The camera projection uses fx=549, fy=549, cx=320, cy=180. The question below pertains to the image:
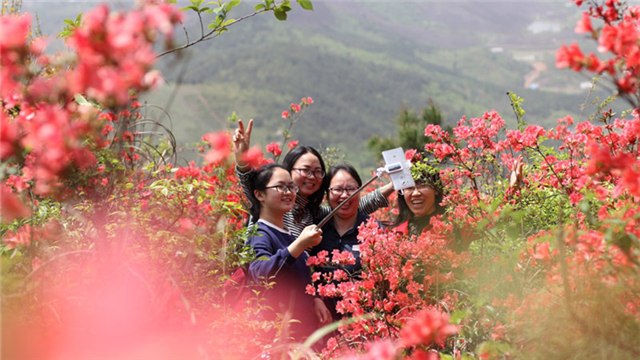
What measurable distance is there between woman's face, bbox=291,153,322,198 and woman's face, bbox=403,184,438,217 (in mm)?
576

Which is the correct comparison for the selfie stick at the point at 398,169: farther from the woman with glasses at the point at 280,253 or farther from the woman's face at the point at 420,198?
the woman's face at the point at 420,198

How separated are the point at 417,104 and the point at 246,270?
98.3 m

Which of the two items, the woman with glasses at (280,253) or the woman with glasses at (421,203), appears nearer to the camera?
the woman with glasses at (280,253)

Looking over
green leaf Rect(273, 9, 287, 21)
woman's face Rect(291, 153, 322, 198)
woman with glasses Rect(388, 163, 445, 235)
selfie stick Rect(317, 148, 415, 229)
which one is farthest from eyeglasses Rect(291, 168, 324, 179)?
green leaf Rect(273, 9, 287, 21)

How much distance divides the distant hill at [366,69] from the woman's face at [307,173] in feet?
159

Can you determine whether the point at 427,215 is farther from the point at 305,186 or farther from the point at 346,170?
the point at 305,186

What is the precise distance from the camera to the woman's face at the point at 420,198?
10.3 ft

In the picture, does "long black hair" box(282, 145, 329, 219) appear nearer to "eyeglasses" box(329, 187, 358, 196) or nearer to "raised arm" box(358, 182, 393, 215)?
"eyeglasses" box(329, 187, 358, 196)

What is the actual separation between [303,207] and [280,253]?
99 centimetres

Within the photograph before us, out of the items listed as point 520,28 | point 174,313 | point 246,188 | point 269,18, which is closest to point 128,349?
point 174,313

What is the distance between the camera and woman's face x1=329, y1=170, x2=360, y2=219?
3398 mm

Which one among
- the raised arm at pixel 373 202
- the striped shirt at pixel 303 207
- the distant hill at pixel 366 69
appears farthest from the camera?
the distant hill at pixel 366 69

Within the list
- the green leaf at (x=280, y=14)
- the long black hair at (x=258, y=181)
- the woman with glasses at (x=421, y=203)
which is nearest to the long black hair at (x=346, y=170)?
the woman with glasses at (x=421, y=203)

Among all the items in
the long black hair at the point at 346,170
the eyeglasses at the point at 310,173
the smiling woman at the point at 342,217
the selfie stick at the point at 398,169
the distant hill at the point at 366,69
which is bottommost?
the distant hill at the point at 366,69
